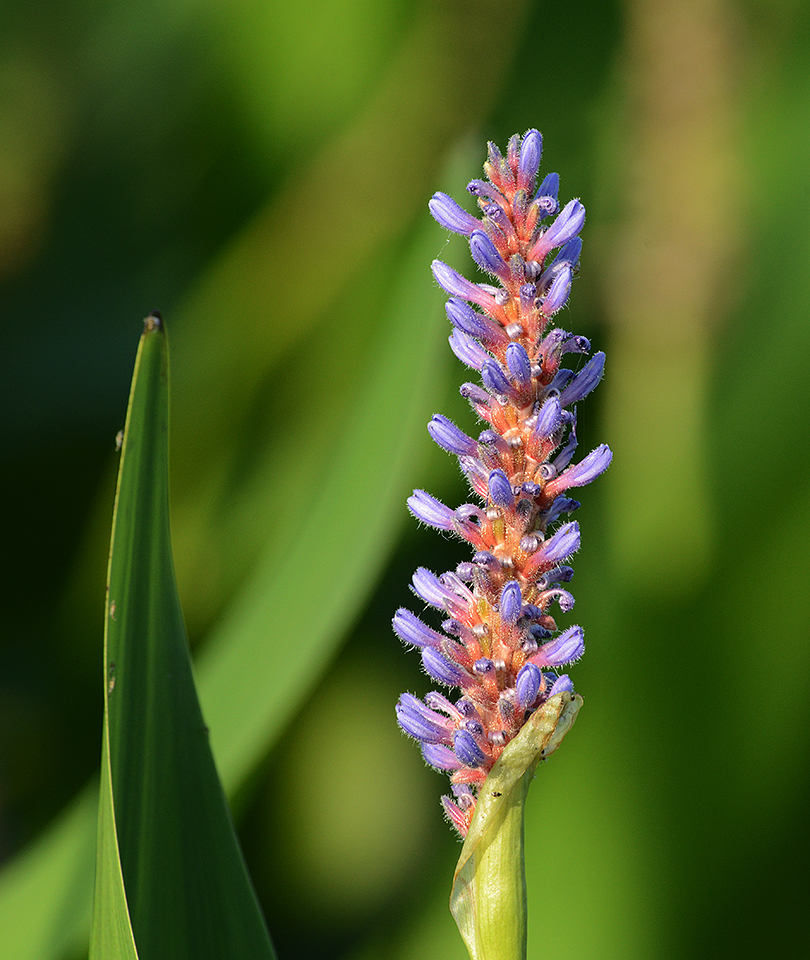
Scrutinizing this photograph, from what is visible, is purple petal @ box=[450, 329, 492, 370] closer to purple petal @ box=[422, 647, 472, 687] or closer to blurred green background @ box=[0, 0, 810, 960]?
purple petal @ box=[422, 647, 472, 687]

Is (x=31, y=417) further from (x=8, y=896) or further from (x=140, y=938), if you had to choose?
(x=140, y=938)

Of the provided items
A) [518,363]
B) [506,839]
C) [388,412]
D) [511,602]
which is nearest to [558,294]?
[518,363]

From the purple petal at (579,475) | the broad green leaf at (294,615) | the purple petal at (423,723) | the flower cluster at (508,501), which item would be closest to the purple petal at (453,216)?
the flower cluster at (508,501)

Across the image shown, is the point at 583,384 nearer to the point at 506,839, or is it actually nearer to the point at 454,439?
the point at 454,439

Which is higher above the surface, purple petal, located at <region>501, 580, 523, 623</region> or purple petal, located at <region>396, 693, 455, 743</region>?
purple petal, located at <region>501, 580, 523, 623</region>

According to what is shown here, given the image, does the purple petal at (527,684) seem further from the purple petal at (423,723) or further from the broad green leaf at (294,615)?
the broad green leaf at (294,615)

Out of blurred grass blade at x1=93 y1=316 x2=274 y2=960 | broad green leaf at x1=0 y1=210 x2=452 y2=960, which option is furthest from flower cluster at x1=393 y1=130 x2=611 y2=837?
broad green leaf at x1=0 y1=210 x2=452 y2=960
